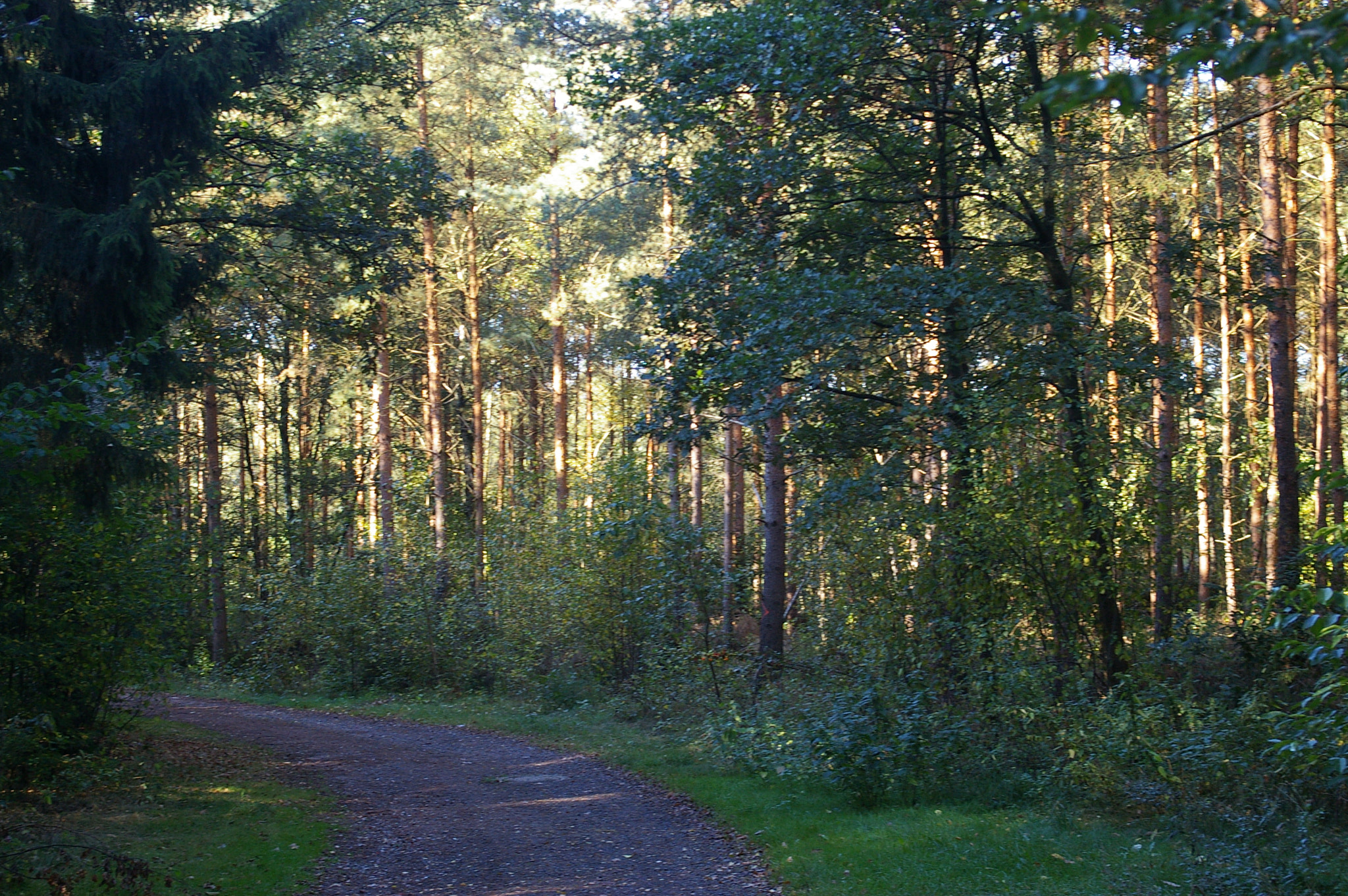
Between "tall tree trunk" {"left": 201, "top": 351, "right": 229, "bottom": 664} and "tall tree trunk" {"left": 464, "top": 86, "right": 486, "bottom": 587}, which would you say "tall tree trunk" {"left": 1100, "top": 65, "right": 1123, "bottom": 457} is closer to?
"tall tree trunk" {"left": 464, "top": 86, "right": 486, "bottom": 587}

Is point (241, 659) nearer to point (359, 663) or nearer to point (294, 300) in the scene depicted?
point (359, 663)

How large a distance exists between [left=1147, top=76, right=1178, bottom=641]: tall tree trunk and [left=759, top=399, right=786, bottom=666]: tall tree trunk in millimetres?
5386

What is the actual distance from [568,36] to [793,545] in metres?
10.3

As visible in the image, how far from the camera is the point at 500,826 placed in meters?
8.97

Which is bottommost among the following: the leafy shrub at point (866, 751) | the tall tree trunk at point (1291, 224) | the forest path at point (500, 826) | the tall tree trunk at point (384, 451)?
the forest path at point (500, 826)

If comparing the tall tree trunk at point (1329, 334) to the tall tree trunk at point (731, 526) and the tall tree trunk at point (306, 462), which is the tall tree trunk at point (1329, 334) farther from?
the tall tree trunk at point (306, 462)

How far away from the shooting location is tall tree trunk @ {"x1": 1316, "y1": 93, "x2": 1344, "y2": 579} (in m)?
15.5

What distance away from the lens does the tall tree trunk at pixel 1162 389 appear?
10305mm

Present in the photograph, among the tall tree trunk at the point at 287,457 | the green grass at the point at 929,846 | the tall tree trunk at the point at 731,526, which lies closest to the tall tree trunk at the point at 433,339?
the tall tree trunk at the point at 287,457

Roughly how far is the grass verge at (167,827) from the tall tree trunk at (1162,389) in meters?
8.72

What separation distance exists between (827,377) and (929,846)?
17.7 ft

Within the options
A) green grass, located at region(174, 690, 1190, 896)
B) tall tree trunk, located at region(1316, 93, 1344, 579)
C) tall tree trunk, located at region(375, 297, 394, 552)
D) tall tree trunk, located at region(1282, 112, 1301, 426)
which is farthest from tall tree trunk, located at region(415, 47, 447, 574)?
tall tree trunk, located at region(1316, 93, 1344, 579)

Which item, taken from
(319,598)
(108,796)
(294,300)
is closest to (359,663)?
(319,598)

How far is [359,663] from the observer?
19438 mm
